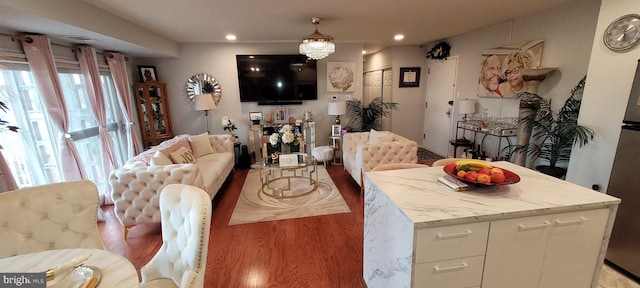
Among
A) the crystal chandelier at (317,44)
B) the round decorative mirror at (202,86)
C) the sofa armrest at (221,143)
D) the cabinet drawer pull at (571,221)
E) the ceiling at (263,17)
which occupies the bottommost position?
the sofa armrest at (221,143)

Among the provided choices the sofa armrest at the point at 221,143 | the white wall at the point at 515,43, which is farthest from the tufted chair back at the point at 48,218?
the white wall at the point at 515,43

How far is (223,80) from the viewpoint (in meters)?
5.00

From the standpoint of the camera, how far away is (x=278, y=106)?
5.23 metres

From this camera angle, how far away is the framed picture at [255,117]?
4.99 m

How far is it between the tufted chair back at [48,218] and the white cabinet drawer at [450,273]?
1.93 m

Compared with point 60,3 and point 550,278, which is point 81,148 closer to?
point 60,3

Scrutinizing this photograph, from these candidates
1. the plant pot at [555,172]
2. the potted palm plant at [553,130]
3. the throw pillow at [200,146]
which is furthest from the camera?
the throw pillow at [200,146]

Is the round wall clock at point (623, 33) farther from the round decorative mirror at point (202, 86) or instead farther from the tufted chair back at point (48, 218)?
the round decorative mirror at point (202, 86)

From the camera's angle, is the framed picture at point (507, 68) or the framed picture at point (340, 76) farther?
the framed picture at point (340, 76)

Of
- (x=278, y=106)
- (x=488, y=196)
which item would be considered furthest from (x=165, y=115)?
(x=488, y=196)

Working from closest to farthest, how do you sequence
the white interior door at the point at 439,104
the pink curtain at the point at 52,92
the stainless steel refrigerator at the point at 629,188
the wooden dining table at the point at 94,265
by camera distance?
1. the wooden dining table at the point at 94,265
2. the stainless steel refrigerator at the point at 629,188
3. the pink curtain at the point at 52,92
4. the white interior door at the point at 439,104

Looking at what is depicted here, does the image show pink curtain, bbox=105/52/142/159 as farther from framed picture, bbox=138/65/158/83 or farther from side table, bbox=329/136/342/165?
side table, bbox=329/136/342/165

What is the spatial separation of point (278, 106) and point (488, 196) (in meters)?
4.37

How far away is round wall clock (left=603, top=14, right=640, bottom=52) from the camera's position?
1.98 m
